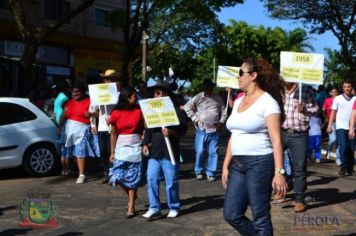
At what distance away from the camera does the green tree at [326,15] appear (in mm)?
25656

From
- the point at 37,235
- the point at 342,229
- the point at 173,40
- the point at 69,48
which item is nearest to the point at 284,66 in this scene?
the point at 342,229

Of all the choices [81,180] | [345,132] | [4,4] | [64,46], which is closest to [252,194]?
[81,180]

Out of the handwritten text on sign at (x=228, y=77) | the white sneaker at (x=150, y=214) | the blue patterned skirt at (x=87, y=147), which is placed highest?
the handwritten text on sign at (x=228, y=77)

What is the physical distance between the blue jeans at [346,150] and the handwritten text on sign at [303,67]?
3030 millimetres

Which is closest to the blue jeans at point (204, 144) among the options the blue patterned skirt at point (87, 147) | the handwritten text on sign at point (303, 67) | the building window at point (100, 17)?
the blue patterned skirt at point (87, 147)

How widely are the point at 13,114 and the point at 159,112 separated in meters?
4.39

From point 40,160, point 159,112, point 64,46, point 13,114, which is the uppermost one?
point 64,46

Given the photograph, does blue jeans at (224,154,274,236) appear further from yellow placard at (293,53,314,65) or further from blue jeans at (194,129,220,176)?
blue jeans at (194,129,220,176)

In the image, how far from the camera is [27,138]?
10586 mm

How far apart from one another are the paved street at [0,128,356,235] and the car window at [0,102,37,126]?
1.04 metres

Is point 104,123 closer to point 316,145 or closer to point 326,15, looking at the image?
point 316,145

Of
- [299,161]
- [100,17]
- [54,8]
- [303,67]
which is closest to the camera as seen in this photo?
[299,161]

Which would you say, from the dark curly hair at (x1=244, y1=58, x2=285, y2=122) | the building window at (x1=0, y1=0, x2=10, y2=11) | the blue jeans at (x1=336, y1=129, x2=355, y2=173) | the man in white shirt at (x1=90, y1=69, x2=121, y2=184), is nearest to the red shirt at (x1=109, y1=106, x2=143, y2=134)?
the man in white shirt at (x1=90, y1=69, x2=121, y2=184)

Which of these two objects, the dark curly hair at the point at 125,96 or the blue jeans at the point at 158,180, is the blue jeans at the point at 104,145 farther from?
the blue jeans at the point at 158,180
